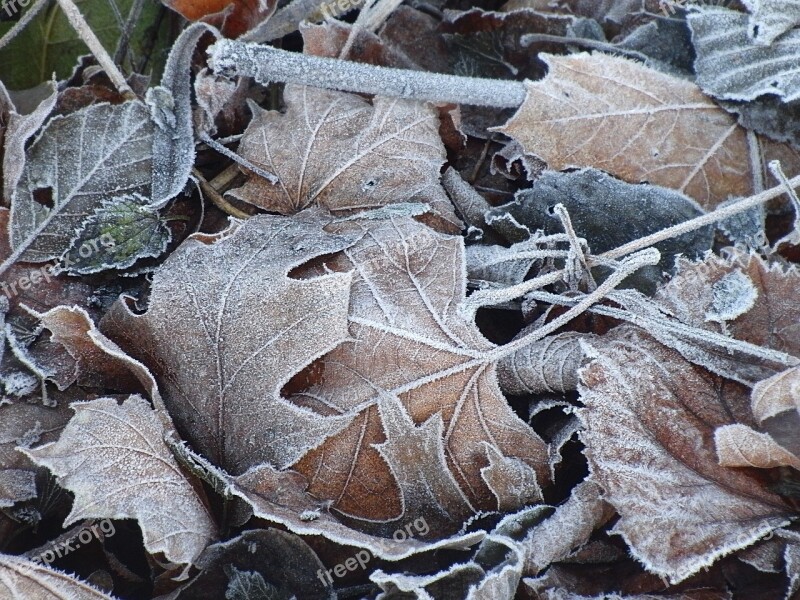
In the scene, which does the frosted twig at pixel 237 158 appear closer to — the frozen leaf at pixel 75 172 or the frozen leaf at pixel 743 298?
the frozen leaf at pixel 75 172

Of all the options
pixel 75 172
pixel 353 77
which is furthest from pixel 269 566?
pixel 353 77

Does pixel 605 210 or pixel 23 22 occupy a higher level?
pixel 23 22

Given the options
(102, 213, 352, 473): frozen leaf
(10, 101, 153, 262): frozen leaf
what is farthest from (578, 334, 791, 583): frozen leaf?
(10, 101, 153, 262): frozen leaf

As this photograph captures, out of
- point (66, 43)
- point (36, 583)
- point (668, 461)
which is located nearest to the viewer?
point (36, 583)

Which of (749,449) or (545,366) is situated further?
(545,366)

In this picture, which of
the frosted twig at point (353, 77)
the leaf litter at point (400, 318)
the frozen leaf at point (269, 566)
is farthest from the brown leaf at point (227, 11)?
the frozen leaf at point (269, 566)

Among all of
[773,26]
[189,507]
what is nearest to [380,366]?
[189,507]

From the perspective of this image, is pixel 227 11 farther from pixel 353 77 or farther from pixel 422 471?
pixel 422 471

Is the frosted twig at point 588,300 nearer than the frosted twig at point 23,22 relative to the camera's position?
Yes
